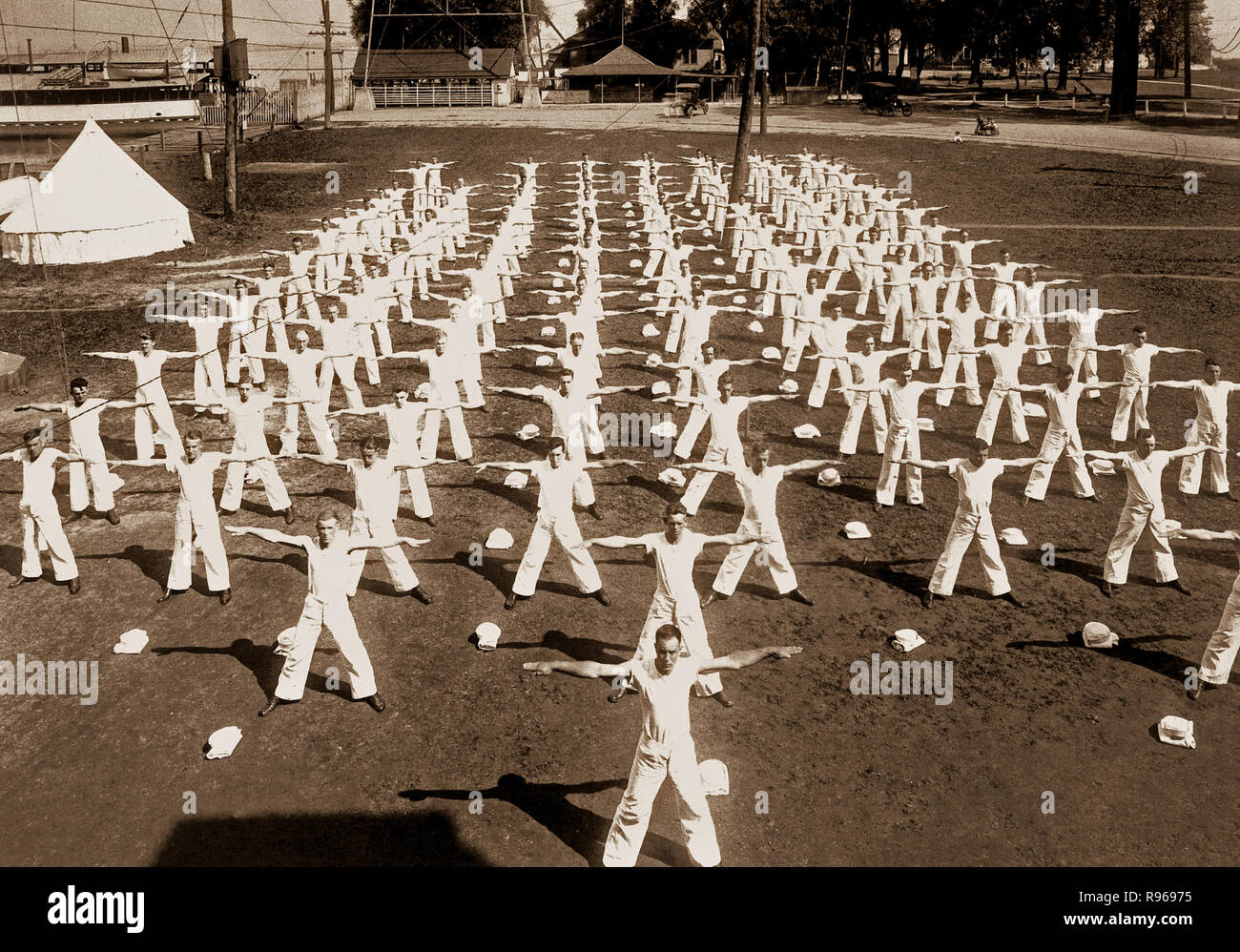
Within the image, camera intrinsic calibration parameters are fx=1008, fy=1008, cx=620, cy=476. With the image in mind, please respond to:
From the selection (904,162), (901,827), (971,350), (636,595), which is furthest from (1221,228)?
(901,827)

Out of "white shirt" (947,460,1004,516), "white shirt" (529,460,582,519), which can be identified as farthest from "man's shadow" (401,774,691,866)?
"white shirt" (947,460,1004,516)

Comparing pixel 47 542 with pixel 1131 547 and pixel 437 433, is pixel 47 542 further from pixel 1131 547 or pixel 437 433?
pixel 1131 547

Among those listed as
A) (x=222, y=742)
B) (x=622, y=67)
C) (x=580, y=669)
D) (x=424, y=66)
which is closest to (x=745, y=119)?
(x=222, y=742)

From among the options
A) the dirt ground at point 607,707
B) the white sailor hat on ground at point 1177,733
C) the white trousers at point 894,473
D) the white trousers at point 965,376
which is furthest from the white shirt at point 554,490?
the white trousers at point 965,376

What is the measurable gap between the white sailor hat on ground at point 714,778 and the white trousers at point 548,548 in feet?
10.7

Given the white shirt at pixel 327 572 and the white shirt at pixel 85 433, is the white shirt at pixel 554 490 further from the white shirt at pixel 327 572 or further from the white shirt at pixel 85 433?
the white shirt at pixel 85 433

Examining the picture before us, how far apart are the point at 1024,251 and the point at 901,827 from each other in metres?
23.1

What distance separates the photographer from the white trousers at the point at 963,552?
1095 cm

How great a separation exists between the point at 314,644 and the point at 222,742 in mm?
1136

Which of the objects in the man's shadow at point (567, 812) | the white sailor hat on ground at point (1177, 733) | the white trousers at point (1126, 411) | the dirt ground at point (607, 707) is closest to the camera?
the man's shadow at point (567, 812)

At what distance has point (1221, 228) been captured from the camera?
29219 millimetres

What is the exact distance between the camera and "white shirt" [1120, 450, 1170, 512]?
11.2 meters
